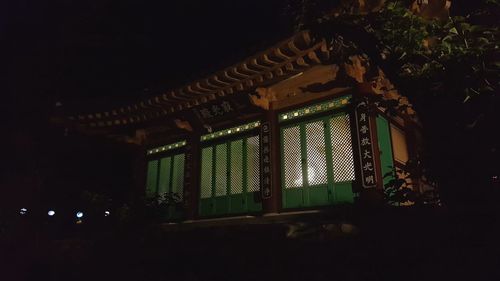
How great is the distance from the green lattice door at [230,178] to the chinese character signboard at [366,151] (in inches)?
102

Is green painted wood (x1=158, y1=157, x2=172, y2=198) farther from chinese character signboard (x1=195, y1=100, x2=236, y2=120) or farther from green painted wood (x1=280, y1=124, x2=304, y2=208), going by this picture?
green painted wood (x1=280, y1=124, x2=304, y2=208)

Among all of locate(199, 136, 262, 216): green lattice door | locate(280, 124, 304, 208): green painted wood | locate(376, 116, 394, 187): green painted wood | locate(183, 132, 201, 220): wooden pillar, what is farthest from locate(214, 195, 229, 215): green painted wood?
locate(376, 116, 394, 187): green painted wood

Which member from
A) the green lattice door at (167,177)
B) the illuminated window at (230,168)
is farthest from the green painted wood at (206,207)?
the green lattice door at (167,177)

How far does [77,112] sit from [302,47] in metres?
6.92

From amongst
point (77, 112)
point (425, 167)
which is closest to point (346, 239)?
point (425, 167)

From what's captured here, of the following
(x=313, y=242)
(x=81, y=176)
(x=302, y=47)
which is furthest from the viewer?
(x=81, y=176)

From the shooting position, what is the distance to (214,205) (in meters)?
9.54

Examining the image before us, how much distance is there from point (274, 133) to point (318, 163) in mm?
1266

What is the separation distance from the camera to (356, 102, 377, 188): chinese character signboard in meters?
7.05

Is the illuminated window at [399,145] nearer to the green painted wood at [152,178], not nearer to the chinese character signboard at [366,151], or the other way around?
the chinese character signboard at [366,151]

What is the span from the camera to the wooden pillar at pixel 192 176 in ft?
31.8

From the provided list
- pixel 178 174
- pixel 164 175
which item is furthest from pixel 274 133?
pixel 164 175

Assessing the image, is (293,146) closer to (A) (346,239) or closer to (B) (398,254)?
(A) (346,239)

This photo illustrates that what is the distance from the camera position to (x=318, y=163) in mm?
8062
